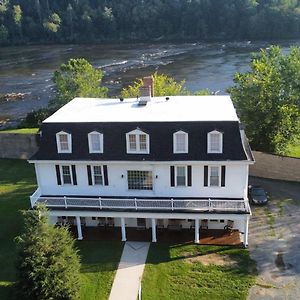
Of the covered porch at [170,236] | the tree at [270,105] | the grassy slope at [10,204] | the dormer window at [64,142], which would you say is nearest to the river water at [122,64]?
the grassy slope at [10,204]

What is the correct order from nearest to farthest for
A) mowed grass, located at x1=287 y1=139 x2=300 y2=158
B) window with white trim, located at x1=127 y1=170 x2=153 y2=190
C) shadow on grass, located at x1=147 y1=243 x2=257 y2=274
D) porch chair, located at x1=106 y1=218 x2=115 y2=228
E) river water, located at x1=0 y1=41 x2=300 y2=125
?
shadow on grass, located at x1=147 y1=243 x2=257 y2=274
window with white trim, located at x1=127 y1=170 x2=153 y2=190
porch chair, located at x1=106 y1=218 x2=115 y2=228
mowed grass, located at x1=287 y1=139 x2=300 y2=158
river water, located at x1=0 y1=41 x2=300 y2=125

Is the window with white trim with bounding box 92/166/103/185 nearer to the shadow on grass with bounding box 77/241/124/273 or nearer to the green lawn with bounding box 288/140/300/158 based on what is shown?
the shadow on grass with bounding box 77/241/124/273

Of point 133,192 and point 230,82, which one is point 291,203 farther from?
point 230,82

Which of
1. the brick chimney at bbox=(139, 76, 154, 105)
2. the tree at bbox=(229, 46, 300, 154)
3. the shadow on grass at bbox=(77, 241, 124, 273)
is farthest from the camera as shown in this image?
the tree at bbox=(229, 46, 300, 154)

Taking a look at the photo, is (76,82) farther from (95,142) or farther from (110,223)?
(110,223)

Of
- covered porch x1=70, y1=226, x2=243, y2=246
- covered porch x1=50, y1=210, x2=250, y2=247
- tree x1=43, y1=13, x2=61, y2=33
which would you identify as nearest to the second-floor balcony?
covered porch x1=50, y1=210, x2=250, y2=247

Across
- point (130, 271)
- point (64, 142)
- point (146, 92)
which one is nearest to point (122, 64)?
point (146, 92)
